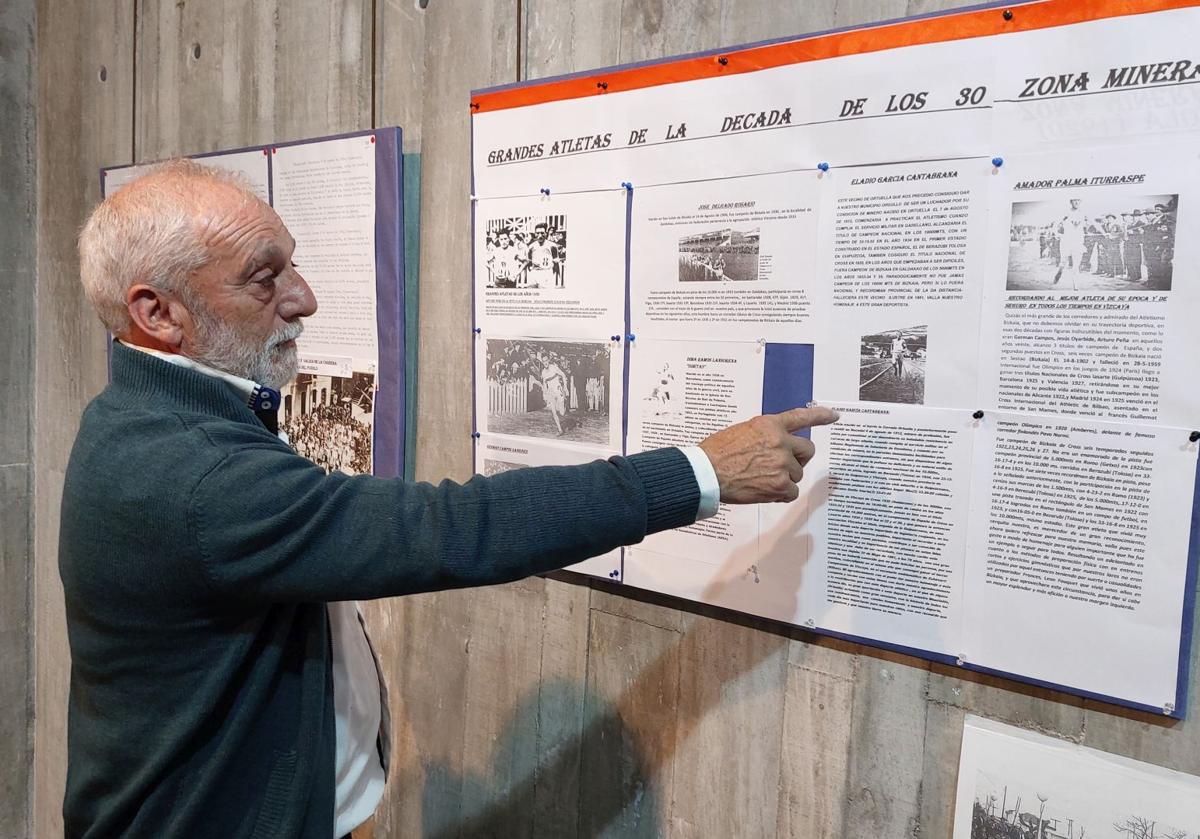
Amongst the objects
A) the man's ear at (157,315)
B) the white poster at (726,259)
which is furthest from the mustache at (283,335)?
the white poster at (726,259)

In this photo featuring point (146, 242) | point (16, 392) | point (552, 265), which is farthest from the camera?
point (16, 392)

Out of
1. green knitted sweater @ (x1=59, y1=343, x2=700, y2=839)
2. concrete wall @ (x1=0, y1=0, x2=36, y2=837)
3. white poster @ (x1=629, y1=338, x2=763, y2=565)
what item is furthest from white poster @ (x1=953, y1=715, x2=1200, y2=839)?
concrete wall @ (x1=0, y1=0, x2=36, y2=837)

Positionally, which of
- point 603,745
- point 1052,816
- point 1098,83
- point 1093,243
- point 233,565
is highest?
point 1098,83

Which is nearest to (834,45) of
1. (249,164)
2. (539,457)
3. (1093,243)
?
(1093,243)

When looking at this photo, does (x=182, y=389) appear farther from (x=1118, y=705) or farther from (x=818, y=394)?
(x=1118, y=705)

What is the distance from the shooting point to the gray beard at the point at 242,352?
1.00 meters

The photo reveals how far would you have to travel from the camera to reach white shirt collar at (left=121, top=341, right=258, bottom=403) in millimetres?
979

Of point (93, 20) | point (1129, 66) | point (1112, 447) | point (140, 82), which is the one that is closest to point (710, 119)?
point (1129, 66)

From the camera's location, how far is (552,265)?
1.34m

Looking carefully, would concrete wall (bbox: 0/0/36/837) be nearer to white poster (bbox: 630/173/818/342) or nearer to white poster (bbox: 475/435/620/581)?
white poster (bbox: 475/435/620/581)

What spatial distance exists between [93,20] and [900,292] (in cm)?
223

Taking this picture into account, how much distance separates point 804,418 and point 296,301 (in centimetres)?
69

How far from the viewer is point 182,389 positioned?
3.18 feet

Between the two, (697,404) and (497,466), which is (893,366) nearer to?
(697,404)
